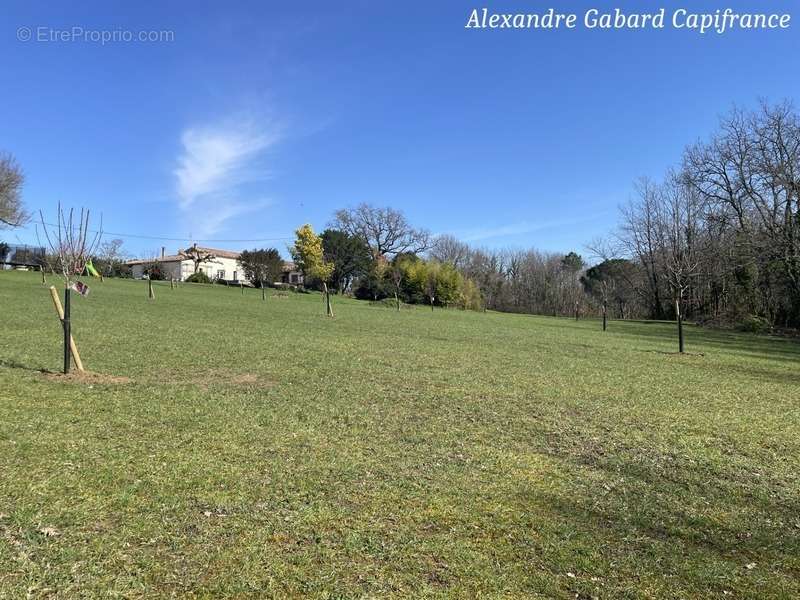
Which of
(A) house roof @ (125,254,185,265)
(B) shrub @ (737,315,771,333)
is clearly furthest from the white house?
(B) shrub @ (737,315,771,333)

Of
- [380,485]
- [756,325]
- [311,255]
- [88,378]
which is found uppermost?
[311,255]

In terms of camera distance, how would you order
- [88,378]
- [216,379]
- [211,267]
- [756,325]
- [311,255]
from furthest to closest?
[211,267]
[311,255]
[756,325]
[216,379]
[88,378]

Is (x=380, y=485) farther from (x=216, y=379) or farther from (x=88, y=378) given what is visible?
(x=88, y=378)

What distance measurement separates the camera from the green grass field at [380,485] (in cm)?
259

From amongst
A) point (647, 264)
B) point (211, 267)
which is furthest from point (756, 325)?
point (211, 267)

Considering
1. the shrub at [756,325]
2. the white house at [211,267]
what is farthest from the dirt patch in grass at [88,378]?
the white house at [211,267]

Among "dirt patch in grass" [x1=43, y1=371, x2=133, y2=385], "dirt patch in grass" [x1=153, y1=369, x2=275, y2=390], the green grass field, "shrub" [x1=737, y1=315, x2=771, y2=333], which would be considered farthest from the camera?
"shrub" [x1=737, y1=315, x2=771, y2=333]

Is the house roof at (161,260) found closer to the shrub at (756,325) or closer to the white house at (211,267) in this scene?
the white house at (211,267)

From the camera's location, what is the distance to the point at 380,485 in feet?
12.4

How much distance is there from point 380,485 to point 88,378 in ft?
16.8

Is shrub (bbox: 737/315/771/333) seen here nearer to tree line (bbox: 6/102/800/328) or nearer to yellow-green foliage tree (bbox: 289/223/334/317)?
tree line (bbox: 6/102/800/328)

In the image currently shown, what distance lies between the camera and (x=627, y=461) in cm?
482

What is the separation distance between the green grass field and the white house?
2506 inches

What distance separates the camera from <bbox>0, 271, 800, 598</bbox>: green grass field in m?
2.59
